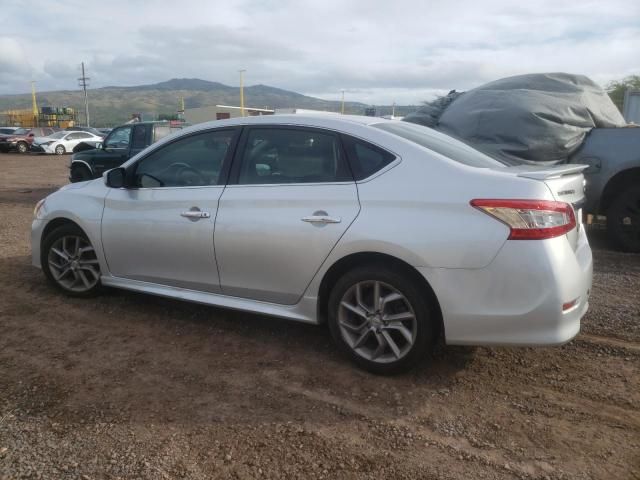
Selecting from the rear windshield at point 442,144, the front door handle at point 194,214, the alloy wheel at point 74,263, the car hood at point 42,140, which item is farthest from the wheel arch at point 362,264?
the car hood at point 42,140

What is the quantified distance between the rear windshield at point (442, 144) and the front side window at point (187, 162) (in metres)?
1.19

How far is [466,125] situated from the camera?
266 inches

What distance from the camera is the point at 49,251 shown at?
Result: 4.86 metres

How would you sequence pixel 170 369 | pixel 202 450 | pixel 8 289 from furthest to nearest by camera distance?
pixel 8 289
pixel 170 369
pixel 202 450

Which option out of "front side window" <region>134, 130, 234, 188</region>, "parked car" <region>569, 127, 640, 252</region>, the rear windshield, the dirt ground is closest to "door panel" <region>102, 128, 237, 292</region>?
"front side window" <region>134, 130, 234, 188</region>

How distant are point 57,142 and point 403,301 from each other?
30622 mm

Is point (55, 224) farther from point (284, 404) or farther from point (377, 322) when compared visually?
point (377, 322)

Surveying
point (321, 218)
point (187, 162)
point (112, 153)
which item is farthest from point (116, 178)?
point (112, 153)

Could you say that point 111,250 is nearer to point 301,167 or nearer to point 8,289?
point 8,289

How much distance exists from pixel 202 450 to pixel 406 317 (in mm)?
1358

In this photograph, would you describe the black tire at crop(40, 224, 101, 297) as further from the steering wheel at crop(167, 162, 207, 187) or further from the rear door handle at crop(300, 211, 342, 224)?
the rear door handle at crop(300, 211, 342, 224)

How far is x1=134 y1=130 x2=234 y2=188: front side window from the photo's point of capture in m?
4.00

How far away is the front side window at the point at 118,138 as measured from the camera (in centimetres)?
1173

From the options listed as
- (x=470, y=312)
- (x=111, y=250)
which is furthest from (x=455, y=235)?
(x=111, y=250)
